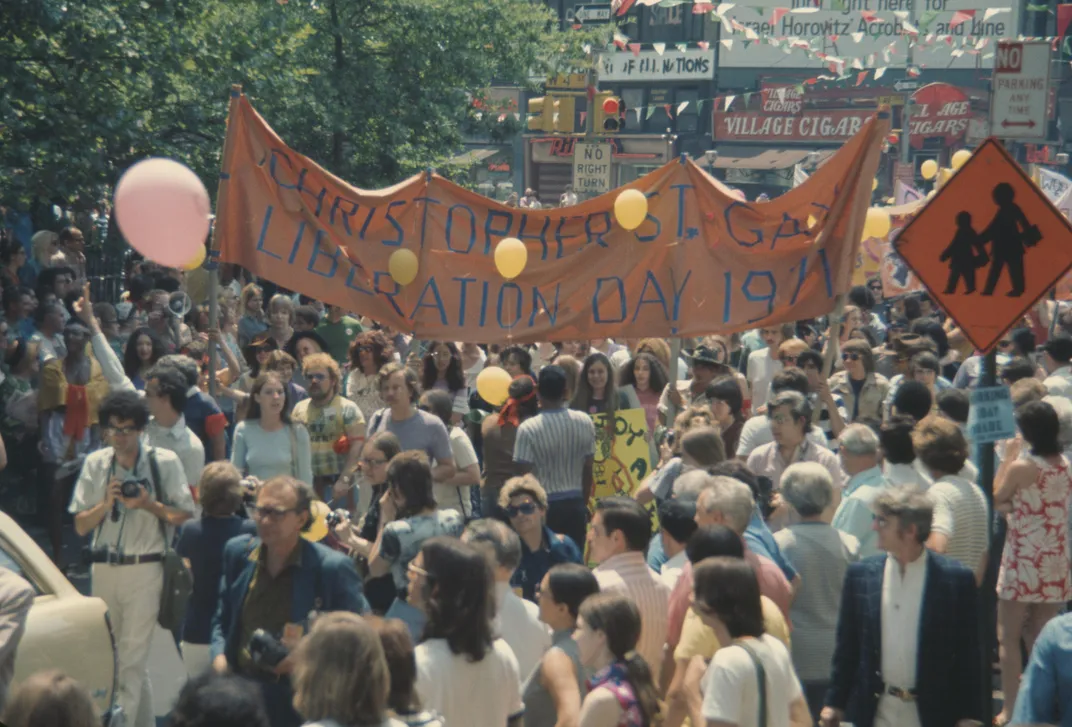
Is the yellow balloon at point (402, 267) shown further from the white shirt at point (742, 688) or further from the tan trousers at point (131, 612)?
the white shirt at point (742, 688)

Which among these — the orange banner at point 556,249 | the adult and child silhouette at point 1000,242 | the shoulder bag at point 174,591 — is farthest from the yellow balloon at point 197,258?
the adult and child silhouette at point 1000,242

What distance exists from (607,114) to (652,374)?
18515mm

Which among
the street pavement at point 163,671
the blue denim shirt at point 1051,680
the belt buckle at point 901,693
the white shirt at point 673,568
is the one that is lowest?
the street pavement at point 163,671

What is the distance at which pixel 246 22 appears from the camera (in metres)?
18.7

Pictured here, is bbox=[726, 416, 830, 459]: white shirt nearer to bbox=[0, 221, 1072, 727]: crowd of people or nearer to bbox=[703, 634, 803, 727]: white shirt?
bbox=[0, 221, 1072, 727]: crowd of people

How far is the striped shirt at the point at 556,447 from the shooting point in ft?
28.3

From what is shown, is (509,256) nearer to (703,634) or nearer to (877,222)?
(877,222)

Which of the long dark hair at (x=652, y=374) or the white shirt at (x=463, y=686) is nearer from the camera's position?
the white shirt at (x=463, y=686)

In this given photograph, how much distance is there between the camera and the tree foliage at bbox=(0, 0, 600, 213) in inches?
512

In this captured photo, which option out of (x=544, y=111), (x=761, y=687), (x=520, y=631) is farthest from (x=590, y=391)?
(x=544, y=111)

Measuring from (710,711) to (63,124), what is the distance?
32.6 feet

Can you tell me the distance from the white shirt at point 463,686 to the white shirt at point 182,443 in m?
3.48

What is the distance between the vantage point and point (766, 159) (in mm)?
48219

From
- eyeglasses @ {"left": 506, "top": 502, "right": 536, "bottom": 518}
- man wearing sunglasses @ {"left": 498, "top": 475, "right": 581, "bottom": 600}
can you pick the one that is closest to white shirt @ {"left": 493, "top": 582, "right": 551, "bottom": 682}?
man wearing sunglasses @ {"left": 498, "top": 475, "right": 581, "bottom": 600}
